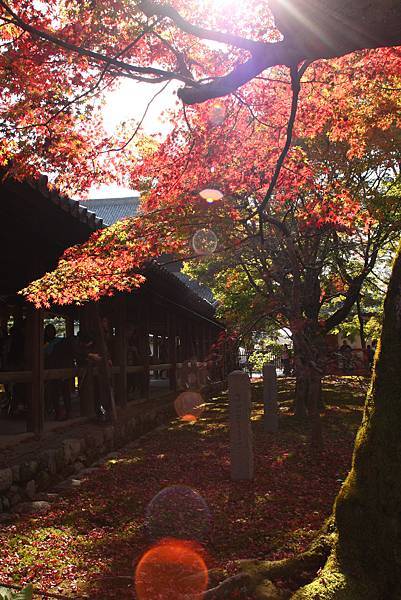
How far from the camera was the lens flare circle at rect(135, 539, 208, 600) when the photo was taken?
3.85 m

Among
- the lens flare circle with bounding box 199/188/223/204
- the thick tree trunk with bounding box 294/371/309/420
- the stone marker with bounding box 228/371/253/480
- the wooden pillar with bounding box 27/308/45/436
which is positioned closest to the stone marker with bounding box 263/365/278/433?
the thick tree trunk with bounding box 294/371/309/420

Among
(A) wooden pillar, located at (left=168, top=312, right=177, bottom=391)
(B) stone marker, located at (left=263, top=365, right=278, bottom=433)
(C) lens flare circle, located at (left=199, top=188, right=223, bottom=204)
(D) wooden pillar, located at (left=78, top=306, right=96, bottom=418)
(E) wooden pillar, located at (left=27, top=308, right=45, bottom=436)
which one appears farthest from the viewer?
(A) wooden pillar, located at (left=168, top=312, right=177, bottom=391)

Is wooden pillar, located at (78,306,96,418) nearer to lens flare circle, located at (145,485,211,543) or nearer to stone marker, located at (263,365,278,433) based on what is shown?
lens flare circle, located at (145,485,211,543)

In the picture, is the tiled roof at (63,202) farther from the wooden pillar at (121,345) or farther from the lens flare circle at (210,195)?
the wooden pillar at (121,345)

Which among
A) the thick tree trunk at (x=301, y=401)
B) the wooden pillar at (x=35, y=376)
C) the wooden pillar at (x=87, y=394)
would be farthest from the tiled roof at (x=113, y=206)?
the wooden pillar at (x=35, y=376)

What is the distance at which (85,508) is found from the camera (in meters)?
6.35

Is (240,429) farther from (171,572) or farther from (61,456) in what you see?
(171,572)

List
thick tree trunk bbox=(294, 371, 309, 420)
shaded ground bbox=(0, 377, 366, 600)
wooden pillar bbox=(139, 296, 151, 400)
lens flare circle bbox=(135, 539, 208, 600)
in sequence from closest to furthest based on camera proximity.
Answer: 1. lens flare circle bbox=(135, 539, 208, 600)
2. shaded ground bbox=(0, 377, 366, 600)
3. wooden pillar bbox=(139, 296, 151, 400)
4. thick tree trunk bbox=(294, 371, 309, 420)

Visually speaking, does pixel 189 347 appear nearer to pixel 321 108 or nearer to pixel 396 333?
pixel 321 108

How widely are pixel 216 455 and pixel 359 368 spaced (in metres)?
3.13

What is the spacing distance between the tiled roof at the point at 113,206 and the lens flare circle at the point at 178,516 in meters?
40.1

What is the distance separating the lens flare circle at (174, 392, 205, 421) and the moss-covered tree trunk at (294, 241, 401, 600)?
12461 mm

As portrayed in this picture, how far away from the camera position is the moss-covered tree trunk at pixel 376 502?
2977 mm

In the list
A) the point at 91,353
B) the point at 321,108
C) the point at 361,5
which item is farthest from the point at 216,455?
the point at 361,5
